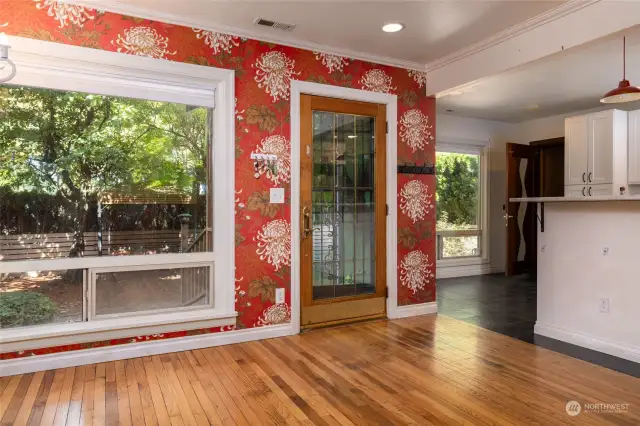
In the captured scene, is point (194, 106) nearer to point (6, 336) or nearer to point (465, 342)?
point (6, 336)

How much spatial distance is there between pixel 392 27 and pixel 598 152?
371 centimetres

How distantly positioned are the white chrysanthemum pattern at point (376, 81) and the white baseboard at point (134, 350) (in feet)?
7.91

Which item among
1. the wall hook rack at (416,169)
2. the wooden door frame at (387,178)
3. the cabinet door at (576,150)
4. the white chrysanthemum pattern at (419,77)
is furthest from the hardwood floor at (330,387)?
the cabinet door at (576,150)

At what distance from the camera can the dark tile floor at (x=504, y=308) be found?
316 cm

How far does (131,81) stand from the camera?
320cm

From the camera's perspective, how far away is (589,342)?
3.31 m

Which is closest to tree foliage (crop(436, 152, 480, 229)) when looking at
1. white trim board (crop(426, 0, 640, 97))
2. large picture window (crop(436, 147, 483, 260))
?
large picture window (crop(436, 147, 483, 260))

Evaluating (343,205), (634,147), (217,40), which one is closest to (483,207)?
(634,147)

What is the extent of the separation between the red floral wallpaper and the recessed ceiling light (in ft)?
1.98

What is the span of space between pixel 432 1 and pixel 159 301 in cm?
306

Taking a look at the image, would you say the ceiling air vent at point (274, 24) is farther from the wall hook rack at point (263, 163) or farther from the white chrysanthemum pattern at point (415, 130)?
the white chrysanthemum pattern at point (415, 130)

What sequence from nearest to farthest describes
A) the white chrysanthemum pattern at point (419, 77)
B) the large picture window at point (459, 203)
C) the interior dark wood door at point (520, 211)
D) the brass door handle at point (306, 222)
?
the brass door handle at point (306, 222) < the white chrysanthemum pattern at point (419, 77) < the interior dark wood door at point (520, 211) < the large picture window at point (459, 203)

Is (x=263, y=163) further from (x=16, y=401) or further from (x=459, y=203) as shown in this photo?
(x=459, y=203)

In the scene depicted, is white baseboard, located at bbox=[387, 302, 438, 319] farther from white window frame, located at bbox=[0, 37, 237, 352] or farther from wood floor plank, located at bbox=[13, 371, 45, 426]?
wood floor plank, located at bbox=[13, 371, 45, 426]
